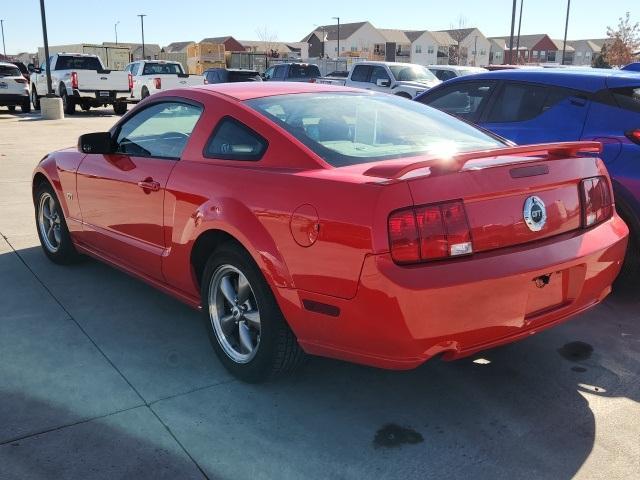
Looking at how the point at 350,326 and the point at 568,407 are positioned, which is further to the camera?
the point at 568,407

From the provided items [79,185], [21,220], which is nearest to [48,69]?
[21,220]

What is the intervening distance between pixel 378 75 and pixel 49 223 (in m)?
14.6

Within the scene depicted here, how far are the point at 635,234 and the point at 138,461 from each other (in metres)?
3.51

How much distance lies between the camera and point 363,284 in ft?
8.50

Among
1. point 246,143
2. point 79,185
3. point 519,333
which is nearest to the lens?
point 519,333

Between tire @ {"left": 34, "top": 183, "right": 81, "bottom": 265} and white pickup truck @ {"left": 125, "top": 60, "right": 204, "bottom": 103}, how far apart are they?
696 inches

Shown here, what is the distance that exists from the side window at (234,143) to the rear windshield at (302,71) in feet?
71.0

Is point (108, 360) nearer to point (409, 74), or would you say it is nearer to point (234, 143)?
point (234, 143)

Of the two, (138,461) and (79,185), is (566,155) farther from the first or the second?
(79,185)

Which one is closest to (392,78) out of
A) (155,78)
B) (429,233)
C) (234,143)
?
(155,78)

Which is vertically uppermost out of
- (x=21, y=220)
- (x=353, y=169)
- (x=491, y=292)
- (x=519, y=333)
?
(x=353, y=169)

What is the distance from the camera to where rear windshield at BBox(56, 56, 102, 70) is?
2267 centimetres

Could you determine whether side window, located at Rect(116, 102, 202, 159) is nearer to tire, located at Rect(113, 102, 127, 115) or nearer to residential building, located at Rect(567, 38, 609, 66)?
tire, located at Rect(113, 102, 127, 115)

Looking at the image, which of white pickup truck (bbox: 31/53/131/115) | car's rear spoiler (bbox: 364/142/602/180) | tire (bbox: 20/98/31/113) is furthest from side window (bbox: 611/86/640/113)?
tire (bbox: 20/98/31/113)
